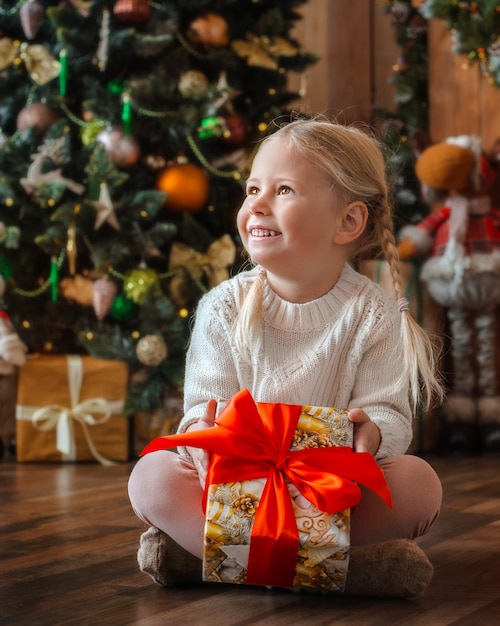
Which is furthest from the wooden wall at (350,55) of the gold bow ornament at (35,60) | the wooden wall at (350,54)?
the gold bow ornament at (35,60)

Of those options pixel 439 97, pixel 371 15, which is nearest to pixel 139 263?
pixel 439 97

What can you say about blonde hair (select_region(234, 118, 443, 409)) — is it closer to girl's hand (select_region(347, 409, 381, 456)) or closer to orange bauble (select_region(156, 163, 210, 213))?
girl's hand (select_region(347, 409, 381, 456))

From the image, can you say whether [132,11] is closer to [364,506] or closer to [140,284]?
[140,284]

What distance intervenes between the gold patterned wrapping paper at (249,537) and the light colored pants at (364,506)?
0.20 feet

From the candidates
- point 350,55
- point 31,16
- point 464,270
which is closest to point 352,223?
point 464,270

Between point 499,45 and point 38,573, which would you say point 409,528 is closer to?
point 38,573

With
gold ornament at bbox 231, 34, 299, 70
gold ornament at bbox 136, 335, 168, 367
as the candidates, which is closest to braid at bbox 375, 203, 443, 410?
gold ornament at bbox 136, 335, 168, 367

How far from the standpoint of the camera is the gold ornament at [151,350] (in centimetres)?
246

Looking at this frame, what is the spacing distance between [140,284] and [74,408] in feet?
1.12

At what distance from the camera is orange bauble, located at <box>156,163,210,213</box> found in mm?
2537

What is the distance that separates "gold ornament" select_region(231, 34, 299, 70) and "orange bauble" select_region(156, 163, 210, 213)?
1.10 ft

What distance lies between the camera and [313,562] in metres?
1.13

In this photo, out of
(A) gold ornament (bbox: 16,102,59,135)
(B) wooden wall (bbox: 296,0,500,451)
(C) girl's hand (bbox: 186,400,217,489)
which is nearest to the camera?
(C) girl's hand (bbox: 186,400,217,489)

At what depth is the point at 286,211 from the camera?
1319mm
